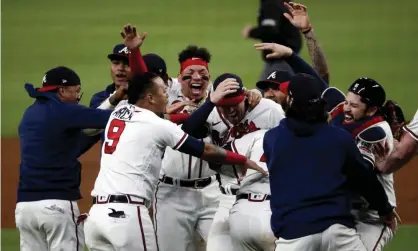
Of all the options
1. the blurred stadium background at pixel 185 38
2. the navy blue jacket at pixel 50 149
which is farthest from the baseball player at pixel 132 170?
the blurred stadium background at pixel 185 38

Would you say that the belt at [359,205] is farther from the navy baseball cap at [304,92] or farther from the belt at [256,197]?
the navy baseball cap at [304,92]

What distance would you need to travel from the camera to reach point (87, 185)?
404 inches

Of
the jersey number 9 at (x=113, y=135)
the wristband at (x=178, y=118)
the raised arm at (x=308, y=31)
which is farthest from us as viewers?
the raised arm at (x=308, y=31)

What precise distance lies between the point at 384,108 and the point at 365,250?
1.53m

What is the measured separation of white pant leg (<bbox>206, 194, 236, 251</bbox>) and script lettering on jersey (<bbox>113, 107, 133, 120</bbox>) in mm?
1061

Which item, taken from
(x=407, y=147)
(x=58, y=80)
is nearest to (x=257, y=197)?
(x=407, y=147)

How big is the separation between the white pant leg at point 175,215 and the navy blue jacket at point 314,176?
1.52 meters

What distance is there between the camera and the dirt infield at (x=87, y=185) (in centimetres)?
969

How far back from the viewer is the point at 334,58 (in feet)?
49.3

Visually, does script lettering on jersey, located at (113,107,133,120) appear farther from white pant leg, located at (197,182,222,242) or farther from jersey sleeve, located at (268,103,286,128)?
white pant leg, located at (197,182,222,242)

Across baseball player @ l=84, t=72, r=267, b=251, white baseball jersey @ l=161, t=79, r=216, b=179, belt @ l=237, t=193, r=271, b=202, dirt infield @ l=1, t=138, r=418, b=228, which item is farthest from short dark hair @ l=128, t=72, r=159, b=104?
dirt infield @ l=1, t=138, r=418, b=228

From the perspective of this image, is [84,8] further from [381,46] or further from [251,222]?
[251,222]

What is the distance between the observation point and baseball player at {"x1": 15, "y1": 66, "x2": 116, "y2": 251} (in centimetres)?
655

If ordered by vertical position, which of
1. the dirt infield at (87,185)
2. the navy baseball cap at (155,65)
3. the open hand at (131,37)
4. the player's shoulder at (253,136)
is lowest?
the dirt infield at (87,185)
